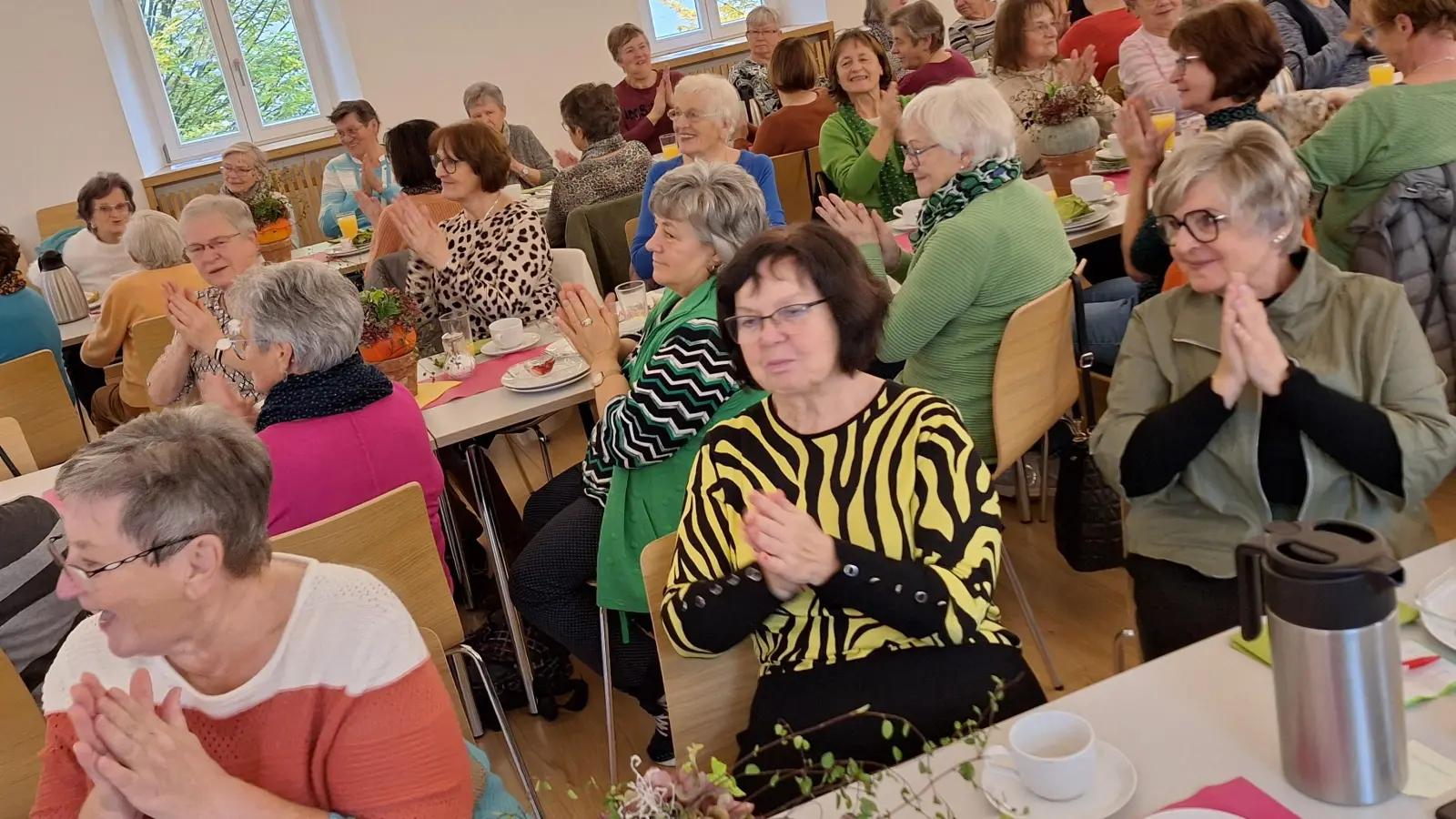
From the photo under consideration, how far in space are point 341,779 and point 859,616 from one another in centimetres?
73

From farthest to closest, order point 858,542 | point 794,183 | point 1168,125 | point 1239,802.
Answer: point 794,183
point 1168,125
point 858,542
point 1239,802

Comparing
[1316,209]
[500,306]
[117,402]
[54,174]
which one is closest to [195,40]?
[54,174]

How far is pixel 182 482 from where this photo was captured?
4.89 ft

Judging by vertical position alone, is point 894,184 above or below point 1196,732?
above

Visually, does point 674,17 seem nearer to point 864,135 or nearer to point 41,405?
point 864,135

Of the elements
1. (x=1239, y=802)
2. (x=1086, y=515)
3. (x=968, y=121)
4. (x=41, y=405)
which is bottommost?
(x=1086, y=515)

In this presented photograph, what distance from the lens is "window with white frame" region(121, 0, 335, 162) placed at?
756 centimetres

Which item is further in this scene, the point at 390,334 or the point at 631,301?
the point at 631,301

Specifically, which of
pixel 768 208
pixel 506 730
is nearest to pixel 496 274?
pixel 768 208

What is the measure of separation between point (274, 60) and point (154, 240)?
425cm

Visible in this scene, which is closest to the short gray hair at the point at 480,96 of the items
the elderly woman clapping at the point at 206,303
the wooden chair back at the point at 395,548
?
the elderly woman clapping at the point at 206,303

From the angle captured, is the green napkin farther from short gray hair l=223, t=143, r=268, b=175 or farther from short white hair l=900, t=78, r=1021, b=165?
short gray hair l=223, t=143, r=268, b=175

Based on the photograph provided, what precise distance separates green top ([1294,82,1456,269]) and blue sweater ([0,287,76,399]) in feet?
13.3

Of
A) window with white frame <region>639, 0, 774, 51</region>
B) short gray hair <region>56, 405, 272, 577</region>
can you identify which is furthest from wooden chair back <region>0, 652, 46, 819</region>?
window with white frame <region>639, 0, 774, 51</region>
